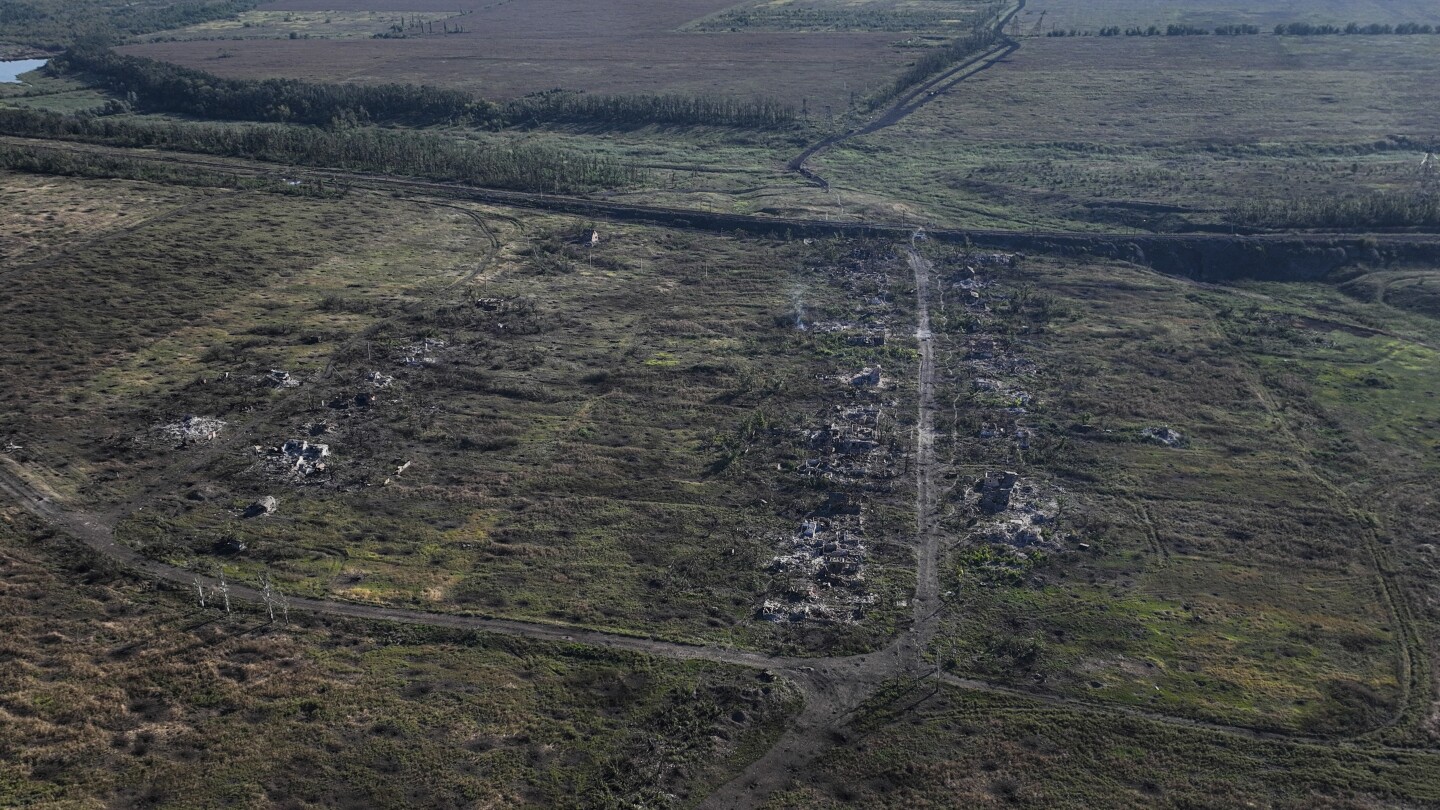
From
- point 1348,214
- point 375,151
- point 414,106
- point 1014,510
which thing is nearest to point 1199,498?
point 1014,510

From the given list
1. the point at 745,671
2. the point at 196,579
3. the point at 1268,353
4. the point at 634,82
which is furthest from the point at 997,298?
the point at 634,82

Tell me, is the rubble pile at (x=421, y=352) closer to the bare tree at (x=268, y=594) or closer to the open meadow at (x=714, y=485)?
the open meadow at (x=714, y=485)

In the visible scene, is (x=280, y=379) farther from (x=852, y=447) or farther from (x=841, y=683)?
(x=841, y=683)

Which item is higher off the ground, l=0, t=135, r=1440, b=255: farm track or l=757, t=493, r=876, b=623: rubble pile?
l=0, t=135, r=1440, b=255: farm track

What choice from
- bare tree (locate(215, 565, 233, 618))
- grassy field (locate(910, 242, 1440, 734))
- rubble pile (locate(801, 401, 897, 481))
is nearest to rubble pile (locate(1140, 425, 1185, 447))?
grassy field (locate(910, 242, 1440, 734))

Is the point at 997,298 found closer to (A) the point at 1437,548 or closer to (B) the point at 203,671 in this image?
(A) the point at 1437,548

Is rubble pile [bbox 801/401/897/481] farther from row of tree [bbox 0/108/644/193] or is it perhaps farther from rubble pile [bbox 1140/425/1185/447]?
row of tree [bbox 0/108/644/193]

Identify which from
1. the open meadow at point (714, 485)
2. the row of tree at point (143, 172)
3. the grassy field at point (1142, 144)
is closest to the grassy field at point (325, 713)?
the open meadow at point (714, 485)
